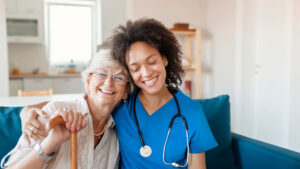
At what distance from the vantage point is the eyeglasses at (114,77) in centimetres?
122

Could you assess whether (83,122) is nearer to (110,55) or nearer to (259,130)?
(110,55)

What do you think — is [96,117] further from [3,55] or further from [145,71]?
[3,55]

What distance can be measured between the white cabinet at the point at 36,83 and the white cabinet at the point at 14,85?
0.28ft

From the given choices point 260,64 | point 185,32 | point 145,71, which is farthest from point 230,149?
point 185,32

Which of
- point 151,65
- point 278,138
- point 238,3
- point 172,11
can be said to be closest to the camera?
point 151,65

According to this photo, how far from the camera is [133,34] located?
1.23 m

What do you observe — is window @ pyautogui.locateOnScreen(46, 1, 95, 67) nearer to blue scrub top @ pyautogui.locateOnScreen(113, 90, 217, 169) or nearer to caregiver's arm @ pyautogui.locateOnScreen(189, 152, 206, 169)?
blue scrub top @ pyautogui.locateOnScreen(113, 90, 217, 169)

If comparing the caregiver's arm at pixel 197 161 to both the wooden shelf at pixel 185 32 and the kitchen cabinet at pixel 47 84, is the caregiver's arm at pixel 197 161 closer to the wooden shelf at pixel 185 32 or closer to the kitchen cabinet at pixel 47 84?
the wooden shelf at pixel 185 32

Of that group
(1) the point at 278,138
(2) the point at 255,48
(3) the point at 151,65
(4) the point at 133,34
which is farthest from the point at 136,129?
(2) the point at 255,48

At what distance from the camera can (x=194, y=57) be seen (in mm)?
4484

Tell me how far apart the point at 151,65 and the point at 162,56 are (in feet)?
0.35

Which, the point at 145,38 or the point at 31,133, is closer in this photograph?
the point at 31,133

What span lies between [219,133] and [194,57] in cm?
297

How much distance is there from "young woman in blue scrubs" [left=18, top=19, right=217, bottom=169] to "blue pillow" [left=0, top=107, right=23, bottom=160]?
1.69ft
